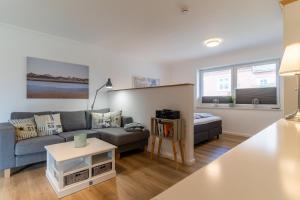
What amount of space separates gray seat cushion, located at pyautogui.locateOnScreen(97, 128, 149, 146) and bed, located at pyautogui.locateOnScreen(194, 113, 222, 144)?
3.68ft

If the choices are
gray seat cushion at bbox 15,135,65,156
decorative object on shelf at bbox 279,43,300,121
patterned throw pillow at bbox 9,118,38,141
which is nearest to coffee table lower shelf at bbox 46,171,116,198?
gray seat cushion at bbox 15,135,65,156

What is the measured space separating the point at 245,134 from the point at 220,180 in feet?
15.4

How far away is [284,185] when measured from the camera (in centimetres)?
44

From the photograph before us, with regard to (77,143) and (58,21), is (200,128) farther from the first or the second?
(58,21)

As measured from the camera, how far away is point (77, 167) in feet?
6.75

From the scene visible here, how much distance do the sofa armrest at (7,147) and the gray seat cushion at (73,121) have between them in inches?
37.9

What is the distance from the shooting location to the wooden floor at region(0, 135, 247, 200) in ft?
6.05

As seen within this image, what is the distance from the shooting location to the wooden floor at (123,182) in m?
1.84

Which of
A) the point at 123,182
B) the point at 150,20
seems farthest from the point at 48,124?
the point at 150,20

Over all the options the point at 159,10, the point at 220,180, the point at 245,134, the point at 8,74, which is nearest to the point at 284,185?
the point at 220,180

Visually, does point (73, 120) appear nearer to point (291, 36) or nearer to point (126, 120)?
point (126, 120)

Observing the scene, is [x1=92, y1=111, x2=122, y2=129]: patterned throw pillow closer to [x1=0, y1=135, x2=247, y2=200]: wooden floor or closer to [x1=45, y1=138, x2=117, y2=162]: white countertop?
[x1=0, y1=135, x2=247, y2=200]: wooden floor

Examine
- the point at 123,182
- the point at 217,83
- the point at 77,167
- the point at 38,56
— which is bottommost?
the point at 123,182

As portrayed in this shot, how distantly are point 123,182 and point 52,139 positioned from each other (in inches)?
55.0
